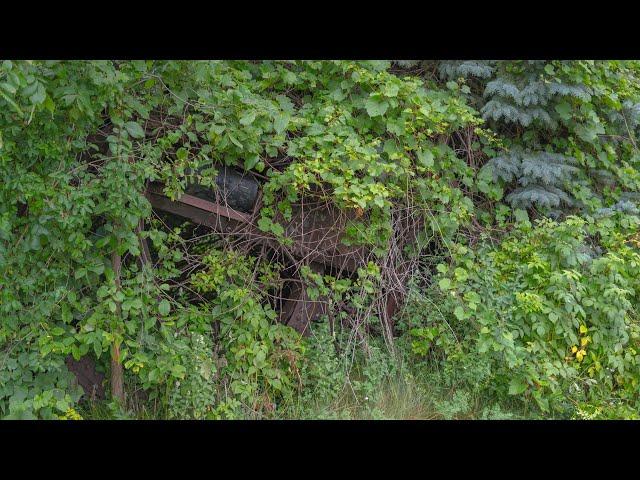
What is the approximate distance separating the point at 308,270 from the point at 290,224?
1.24 feet

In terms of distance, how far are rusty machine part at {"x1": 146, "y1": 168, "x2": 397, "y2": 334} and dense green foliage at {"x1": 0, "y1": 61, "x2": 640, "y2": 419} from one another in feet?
0.40

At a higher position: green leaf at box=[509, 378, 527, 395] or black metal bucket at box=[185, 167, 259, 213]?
black metal bucket at box=[185, 167, 259, 213]

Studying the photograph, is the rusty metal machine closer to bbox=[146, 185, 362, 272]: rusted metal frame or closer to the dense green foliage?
bbox=[146, 185, 362, 272]: rusted metal frame

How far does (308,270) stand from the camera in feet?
15.9

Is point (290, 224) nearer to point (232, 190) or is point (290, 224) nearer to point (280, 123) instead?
point (232, 190)

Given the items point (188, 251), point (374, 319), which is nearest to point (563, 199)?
point (374, 319)

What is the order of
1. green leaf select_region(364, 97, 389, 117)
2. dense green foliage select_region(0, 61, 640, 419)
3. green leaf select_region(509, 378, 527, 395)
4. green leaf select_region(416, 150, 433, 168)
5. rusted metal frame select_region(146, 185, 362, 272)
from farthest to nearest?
green leaf select_region(416, 150, 433, 168)
green leaf select_region(364, 97, 389, 117)
rusted metal frame select_region(146, 185, 362, 272)
green leaf select_region(509, 378, 527, 395)
dense green foliage select_region(0, 61, 640, 419)

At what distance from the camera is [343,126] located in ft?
16.3

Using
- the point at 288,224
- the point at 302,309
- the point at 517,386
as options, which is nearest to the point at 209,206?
the point at 288,224

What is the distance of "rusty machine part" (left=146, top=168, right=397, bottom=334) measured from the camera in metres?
4.75

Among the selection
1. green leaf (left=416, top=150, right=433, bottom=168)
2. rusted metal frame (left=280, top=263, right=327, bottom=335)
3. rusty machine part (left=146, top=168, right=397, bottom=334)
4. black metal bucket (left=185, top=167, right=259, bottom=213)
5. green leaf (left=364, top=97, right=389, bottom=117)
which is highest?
green leaf (left=364, top=97, right=389, bottom=117)

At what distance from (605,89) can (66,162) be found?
14.9 feet

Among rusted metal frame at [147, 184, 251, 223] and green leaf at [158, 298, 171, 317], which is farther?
rusted metal frame at [147, 184, 251, 223]

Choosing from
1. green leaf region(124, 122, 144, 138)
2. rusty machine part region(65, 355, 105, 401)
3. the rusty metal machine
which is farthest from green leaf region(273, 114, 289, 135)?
rusty machine part region(65, 355, 105, 401)
